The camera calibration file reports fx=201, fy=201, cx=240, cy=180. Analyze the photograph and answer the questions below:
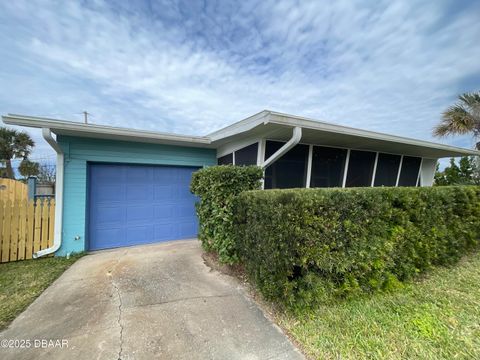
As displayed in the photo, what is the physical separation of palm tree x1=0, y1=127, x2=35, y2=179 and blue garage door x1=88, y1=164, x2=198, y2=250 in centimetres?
1282

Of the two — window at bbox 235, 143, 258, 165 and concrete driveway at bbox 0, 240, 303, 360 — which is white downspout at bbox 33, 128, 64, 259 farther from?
window at bbox 235, 143, 258, 165

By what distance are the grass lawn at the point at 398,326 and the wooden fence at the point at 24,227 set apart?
5034 millimetres

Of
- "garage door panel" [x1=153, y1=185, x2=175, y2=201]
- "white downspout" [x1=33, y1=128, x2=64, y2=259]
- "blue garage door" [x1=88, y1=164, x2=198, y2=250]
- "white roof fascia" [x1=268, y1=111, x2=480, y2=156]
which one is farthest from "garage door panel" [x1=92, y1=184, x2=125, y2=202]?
"white roof fascia" [x1=268, y1=111, x2=480, y2=156]

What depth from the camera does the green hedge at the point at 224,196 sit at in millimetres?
3311

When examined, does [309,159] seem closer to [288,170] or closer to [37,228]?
[288,170]

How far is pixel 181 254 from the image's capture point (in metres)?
4.34

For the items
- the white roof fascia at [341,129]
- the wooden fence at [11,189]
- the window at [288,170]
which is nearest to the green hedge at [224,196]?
the white roof fascia at [341,129]

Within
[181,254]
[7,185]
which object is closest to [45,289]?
[181,254]

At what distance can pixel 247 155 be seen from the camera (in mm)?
4762

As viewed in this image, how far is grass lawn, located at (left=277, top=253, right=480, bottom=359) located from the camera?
176 cm

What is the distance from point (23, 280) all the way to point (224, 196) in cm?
348

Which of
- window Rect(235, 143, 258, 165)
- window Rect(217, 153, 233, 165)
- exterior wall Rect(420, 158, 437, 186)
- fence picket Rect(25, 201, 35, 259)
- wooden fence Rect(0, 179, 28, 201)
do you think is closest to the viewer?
fence picket Rect(25, 201, 35, 259)

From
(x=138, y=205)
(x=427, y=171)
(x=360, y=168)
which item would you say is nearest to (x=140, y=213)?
(x=138, y=205)

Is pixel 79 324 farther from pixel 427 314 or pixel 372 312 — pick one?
pixel 427 314
